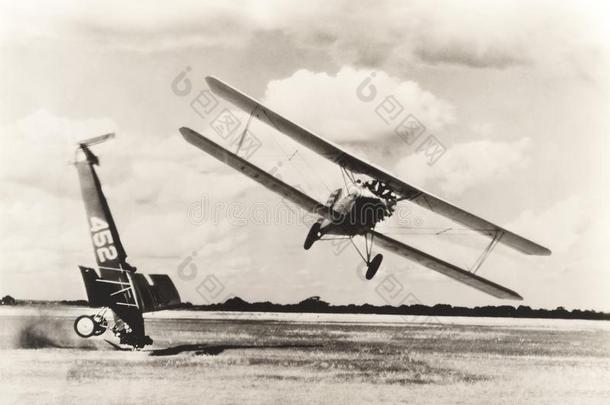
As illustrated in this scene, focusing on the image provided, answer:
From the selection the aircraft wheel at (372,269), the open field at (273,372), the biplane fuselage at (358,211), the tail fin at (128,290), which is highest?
the biplane fuselage at (358,211)

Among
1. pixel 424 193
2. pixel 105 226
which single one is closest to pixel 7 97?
pixel 105 226

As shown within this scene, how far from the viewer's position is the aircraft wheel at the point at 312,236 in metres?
14.7

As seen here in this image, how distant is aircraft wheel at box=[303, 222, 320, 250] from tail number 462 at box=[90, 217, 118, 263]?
14.5ft

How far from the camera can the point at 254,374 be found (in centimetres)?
1132

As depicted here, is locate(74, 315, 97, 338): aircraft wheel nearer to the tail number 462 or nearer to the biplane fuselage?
the tail number 462

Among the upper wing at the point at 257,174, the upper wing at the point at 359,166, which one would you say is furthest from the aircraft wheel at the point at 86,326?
the upper wing at the point at 359,166

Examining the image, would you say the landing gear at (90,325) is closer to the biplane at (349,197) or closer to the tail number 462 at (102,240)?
the tail number 462 at (102,240)

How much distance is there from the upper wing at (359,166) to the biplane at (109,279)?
3.13 m

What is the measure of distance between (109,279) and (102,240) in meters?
0.78

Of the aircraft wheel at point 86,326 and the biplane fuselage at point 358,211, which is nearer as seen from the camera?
the aircraft wheel at point 86,326

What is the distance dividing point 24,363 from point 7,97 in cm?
575

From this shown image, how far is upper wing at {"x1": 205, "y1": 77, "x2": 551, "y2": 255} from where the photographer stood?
13.2 metres

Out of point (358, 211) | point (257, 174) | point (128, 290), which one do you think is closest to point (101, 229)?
point (128, 290)

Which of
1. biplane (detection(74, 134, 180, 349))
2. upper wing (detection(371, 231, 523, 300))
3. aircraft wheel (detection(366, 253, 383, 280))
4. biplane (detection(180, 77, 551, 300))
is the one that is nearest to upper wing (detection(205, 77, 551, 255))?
biplane (detection(180, 77, 551, 300))
